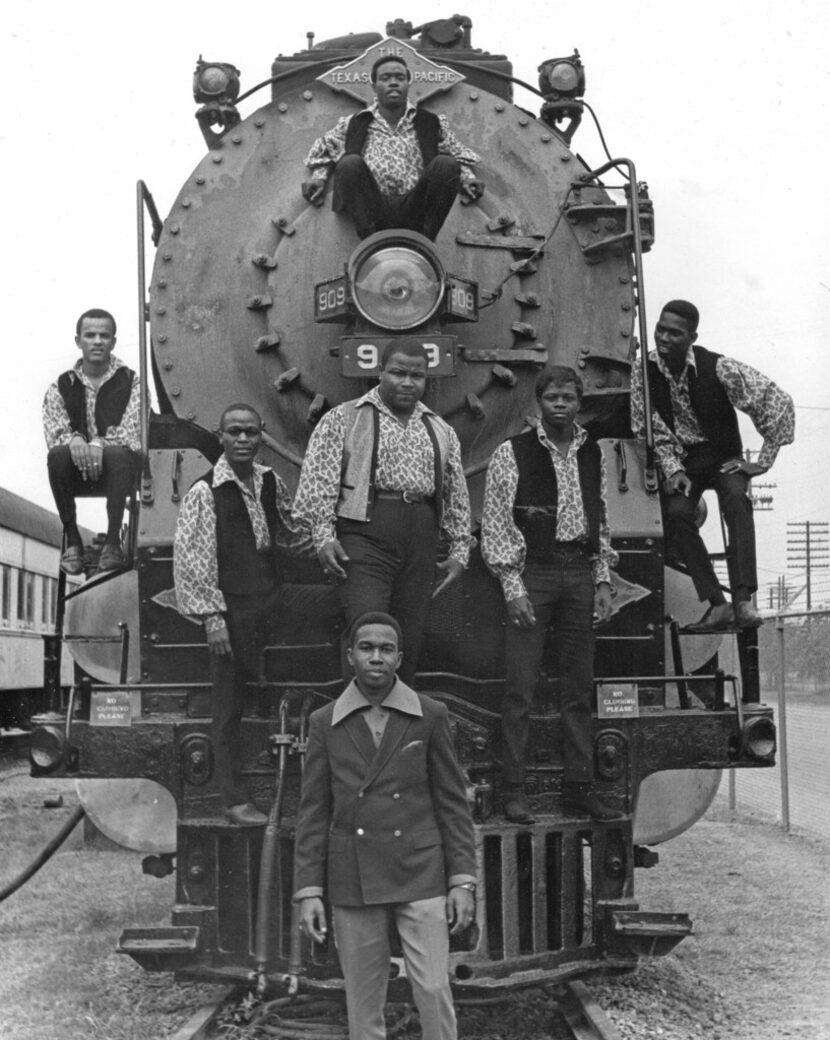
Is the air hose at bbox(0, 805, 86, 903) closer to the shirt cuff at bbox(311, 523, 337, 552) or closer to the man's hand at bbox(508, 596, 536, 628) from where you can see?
the shirt cuff at bbox(311, 523, 337, 552)

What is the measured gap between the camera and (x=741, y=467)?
543 centimetres

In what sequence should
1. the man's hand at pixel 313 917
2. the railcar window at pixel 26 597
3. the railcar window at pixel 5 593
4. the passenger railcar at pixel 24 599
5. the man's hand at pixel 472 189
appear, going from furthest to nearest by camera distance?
the railcar window at pixel 26 597 → the passenger railcar at pixel 24 599 → the railcar window at pixel 5 593 → the man's hand at pixel 472 189 → the man's hand at pixel 313 917

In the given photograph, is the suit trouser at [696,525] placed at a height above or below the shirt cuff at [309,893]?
above

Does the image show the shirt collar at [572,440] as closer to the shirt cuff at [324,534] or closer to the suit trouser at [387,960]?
the shirt cuff at [324,534]

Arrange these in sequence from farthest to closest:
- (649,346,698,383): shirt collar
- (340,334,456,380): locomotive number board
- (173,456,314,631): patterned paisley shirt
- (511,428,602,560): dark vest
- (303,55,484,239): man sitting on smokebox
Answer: (649,346,698,383): shirt collar, (303,55,484,239): man sitting on smokebox, (340,334,456,380): locomotive number board, (511,428,602,560): dark vest, (173,456,314,631): patterned paisley shirt

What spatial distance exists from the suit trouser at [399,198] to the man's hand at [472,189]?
→ 37 cm

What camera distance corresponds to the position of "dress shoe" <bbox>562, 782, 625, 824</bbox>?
4969mm

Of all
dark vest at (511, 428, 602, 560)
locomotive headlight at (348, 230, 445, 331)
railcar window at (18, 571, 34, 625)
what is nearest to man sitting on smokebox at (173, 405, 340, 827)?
locomotive headlight at (348, 230, 445, 331)

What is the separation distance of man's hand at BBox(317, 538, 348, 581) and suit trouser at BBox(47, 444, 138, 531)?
42.4 inches

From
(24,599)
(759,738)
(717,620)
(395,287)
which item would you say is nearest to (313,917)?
(759,738)

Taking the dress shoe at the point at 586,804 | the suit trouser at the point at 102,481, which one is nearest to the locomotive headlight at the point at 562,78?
the suit trouser at the point at 102,481

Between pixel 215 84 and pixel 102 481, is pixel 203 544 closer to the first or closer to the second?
pixel 102 481

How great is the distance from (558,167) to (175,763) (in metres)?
2.97

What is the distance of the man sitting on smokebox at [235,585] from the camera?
491 cm
